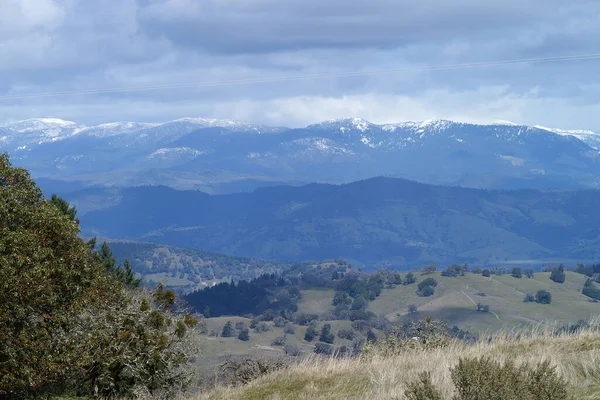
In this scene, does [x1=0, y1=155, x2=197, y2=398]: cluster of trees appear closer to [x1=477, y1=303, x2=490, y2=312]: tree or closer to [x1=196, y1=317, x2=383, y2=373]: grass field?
[x1=196, y1=317, x2=383, y2=373]: grass field

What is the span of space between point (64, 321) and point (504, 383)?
9107 millimetres

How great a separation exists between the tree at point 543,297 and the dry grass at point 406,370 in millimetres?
188470

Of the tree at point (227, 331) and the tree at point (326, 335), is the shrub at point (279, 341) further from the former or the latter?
the tree at point (227, 331)

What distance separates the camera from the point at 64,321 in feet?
42.8

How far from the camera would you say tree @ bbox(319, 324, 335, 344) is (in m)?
167

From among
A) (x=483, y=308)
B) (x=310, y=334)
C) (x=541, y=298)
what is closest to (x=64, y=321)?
(x=310, y=334)

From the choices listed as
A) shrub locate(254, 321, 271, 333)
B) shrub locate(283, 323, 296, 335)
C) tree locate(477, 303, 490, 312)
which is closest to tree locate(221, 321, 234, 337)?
shrub locate(254, 321, 271, 333)

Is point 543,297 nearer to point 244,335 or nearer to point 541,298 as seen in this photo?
point 541,298

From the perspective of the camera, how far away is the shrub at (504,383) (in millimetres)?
7203

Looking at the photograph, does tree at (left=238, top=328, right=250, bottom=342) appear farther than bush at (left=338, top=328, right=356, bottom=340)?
No

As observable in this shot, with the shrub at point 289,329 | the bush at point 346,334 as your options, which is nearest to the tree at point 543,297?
the bush at point 346,334

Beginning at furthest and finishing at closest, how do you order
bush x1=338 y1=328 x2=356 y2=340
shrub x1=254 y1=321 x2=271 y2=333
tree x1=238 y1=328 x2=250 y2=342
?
shrub x1=254 y1=321 x2=271 y2=333, bush x1=338 y1=328 x2=356 y2=340, tree x1=238 y1=328 x2=250 y2=342

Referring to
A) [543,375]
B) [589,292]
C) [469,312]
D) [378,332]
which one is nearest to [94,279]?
[543,375]

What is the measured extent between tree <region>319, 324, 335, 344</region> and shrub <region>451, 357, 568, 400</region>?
534 feet
